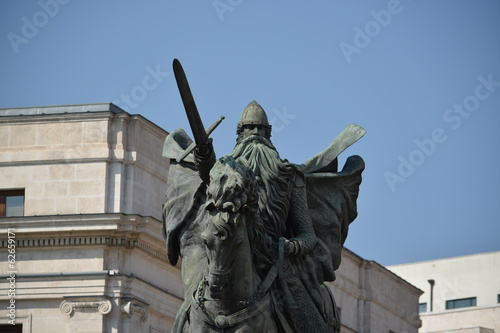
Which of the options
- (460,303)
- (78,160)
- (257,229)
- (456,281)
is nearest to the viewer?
(257,229)

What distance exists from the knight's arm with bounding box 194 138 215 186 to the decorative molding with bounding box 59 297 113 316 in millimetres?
32761

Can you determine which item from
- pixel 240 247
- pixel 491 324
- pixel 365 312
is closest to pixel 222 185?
pixel 240 247

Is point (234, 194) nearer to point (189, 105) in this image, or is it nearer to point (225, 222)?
point (225, 222)

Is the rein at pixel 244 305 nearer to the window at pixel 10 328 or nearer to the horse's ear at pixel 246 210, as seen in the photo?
the horse's ear at pixel 246 210

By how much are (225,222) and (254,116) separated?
8.06 ft

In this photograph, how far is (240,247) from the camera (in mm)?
16062

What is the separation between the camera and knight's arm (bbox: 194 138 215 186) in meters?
16.7

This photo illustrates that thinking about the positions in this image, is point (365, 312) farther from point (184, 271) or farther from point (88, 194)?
point (184, 271)

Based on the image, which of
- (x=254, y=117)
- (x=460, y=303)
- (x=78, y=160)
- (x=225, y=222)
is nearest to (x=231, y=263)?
(x=225, y=222)

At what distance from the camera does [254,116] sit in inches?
708

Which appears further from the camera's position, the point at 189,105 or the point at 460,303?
the point at 460,303

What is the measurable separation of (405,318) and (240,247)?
179 feet

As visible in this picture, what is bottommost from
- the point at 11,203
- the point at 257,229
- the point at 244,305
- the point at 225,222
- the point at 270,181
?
the point at 244,305

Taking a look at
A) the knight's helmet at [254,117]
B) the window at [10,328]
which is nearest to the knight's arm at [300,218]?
the knight's helmet at [254,117]
